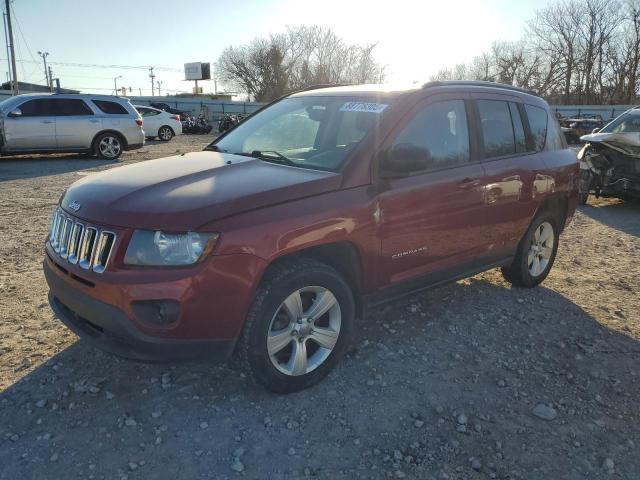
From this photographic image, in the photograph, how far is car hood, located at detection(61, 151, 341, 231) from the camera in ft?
8.71

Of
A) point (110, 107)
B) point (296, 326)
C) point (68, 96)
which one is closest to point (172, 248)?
point (296, 326)

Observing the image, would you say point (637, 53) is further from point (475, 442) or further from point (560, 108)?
point (475, 442)

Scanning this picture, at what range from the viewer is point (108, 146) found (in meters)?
14.3

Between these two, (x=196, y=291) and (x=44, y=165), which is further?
(x=44, y=165)

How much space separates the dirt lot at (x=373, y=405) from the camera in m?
2.55

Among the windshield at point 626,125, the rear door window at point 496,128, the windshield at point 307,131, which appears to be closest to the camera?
the windshield at point 307,131

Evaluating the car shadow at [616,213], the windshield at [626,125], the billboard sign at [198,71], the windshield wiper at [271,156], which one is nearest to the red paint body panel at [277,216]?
the windshield wiper at [271,156]

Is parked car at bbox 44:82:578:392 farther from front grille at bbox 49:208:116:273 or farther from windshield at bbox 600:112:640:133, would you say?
windshield at bbox 600:112:640:133

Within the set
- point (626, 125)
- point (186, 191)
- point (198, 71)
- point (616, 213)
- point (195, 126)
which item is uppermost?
point (198, 71)

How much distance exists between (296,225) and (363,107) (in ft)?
4.05

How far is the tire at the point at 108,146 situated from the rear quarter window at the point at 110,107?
601 millimetres

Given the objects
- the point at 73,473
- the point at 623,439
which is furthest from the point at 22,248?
the point at 623,439

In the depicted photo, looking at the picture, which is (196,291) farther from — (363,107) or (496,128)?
(496,128)

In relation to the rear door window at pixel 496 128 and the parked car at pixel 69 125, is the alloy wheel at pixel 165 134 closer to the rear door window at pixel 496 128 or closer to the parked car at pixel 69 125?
the parked car at pixel 69 125
